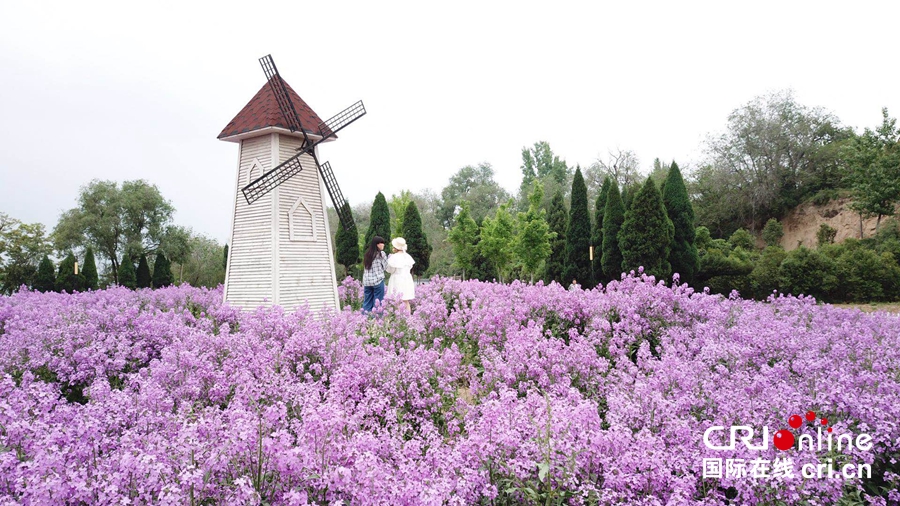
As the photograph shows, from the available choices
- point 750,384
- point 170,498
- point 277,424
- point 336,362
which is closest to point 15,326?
point 336,362

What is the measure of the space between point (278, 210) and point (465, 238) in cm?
2265

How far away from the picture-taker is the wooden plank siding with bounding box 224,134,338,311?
40.2 feet

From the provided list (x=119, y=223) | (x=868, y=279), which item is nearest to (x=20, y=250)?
(x=119, y=223)

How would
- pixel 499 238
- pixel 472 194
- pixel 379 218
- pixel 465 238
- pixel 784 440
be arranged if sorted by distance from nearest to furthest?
pixel 784 440 < pixel 379 218 < pixel 499 238 < pixel 465 238 < pixel 472 194

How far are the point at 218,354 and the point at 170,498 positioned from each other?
3444mm

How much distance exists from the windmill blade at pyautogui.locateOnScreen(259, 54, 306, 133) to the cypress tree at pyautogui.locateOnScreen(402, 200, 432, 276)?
58.4ft

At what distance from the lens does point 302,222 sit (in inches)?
514

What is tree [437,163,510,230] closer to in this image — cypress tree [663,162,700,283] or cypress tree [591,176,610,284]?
cypress tree [591,176,610,284]

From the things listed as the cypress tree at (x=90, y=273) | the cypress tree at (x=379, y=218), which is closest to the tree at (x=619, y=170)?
the cypress tree at (x=379, y=218)

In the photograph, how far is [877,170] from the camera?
2939 centimetres

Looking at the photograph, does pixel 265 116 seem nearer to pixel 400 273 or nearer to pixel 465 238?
pixel 400 273

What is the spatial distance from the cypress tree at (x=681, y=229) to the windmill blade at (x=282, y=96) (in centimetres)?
1549

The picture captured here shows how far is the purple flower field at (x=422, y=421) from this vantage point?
105 inches

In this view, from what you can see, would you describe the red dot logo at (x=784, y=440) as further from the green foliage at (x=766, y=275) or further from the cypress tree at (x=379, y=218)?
the cypress tree at (x=379, y=218)
